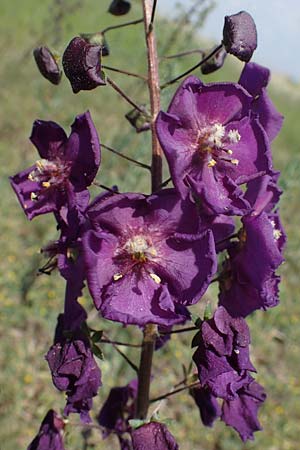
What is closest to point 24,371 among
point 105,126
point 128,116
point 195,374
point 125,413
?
point 125,413

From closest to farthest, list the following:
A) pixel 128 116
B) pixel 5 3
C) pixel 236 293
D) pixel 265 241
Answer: pixel 265 241 → pixel 236 293 → pixel 128 116 → pixel 5 3

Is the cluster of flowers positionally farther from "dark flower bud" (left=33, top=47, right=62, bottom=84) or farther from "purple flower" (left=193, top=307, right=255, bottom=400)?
"dark flower bud" (left=33, top=47, right=62, bottom=84)

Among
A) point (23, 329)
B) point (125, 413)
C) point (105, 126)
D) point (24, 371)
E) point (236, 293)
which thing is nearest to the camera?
point (236, 293)

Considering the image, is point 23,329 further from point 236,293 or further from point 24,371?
point 236,293

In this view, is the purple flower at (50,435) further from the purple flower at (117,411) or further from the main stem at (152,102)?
the main stem at (152,102)

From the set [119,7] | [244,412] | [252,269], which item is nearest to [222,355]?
[252,269]

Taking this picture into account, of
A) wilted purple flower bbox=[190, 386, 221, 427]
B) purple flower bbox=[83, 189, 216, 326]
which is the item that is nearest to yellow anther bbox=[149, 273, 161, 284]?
purple flower bbox=[83, 189, 216, 326]

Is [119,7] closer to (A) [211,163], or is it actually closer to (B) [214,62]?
(B) [214,62]
